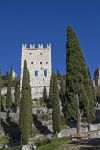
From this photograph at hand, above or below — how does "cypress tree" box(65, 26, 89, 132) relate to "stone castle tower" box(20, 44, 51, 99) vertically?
below

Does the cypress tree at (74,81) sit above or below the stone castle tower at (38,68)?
below

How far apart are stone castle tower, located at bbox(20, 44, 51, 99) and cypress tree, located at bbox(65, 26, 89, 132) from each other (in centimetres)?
4058

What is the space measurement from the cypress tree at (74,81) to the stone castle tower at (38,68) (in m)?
40.6

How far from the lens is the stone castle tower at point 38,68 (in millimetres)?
79188

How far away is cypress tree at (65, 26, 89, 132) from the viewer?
37188mm

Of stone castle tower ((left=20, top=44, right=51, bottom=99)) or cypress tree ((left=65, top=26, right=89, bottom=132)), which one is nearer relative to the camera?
cypress tree ((left=65, top=26, right=89, bottom=132))

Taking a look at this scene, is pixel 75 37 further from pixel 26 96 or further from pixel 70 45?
pixel 26 96

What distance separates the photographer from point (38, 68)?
7925 cm

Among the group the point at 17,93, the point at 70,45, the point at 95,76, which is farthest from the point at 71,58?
the point at 95,76

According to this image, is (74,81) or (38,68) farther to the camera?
(38,68)

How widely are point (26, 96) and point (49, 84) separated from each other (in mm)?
27267

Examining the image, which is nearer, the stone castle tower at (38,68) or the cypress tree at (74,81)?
the cypress tree at (74,81)

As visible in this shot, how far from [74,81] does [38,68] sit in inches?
1661

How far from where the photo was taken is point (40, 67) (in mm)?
79250
